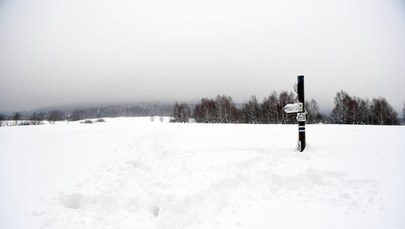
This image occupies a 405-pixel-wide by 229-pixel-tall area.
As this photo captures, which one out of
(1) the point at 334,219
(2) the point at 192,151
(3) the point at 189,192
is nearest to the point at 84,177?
(3) the point at 189,192

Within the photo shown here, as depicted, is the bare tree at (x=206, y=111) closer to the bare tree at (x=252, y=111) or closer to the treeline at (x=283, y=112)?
the treeline at (x=283, y=112)

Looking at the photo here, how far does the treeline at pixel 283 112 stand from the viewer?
62469mm

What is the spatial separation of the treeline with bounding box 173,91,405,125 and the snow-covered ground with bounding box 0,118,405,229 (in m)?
49.4

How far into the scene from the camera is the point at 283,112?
192 ft

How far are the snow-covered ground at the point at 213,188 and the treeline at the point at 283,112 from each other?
49.4 m

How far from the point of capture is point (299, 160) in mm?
8336

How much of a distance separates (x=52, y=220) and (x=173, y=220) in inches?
106

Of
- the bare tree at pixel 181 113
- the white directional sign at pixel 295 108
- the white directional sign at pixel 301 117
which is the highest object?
A: the bare tree at pixel 181 113

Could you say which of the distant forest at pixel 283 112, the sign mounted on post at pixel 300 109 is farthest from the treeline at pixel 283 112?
the sign mounted on post at pixel 300 109

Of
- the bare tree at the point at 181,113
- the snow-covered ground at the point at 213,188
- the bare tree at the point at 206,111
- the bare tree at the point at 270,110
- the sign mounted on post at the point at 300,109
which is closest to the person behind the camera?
the snow-covered ground at the point at 213,188

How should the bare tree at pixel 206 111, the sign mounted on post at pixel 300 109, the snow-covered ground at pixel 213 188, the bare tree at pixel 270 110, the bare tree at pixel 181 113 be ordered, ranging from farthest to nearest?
1. the bare tree at pixel 181 113
2. the bare tree at pixel 206 111
3. the bare tree at pixel 270 110
4. the sign mounted on post at pixel 300 109
5. the snow-covered ground at pixel 213 188

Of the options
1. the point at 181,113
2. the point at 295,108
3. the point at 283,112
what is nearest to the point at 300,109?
the point at 295,108

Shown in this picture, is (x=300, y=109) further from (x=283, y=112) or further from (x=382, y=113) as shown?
(x=382, y=113)

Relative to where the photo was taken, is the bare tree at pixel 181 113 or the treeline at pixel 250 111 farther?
the bare tree at pixel 181 113
